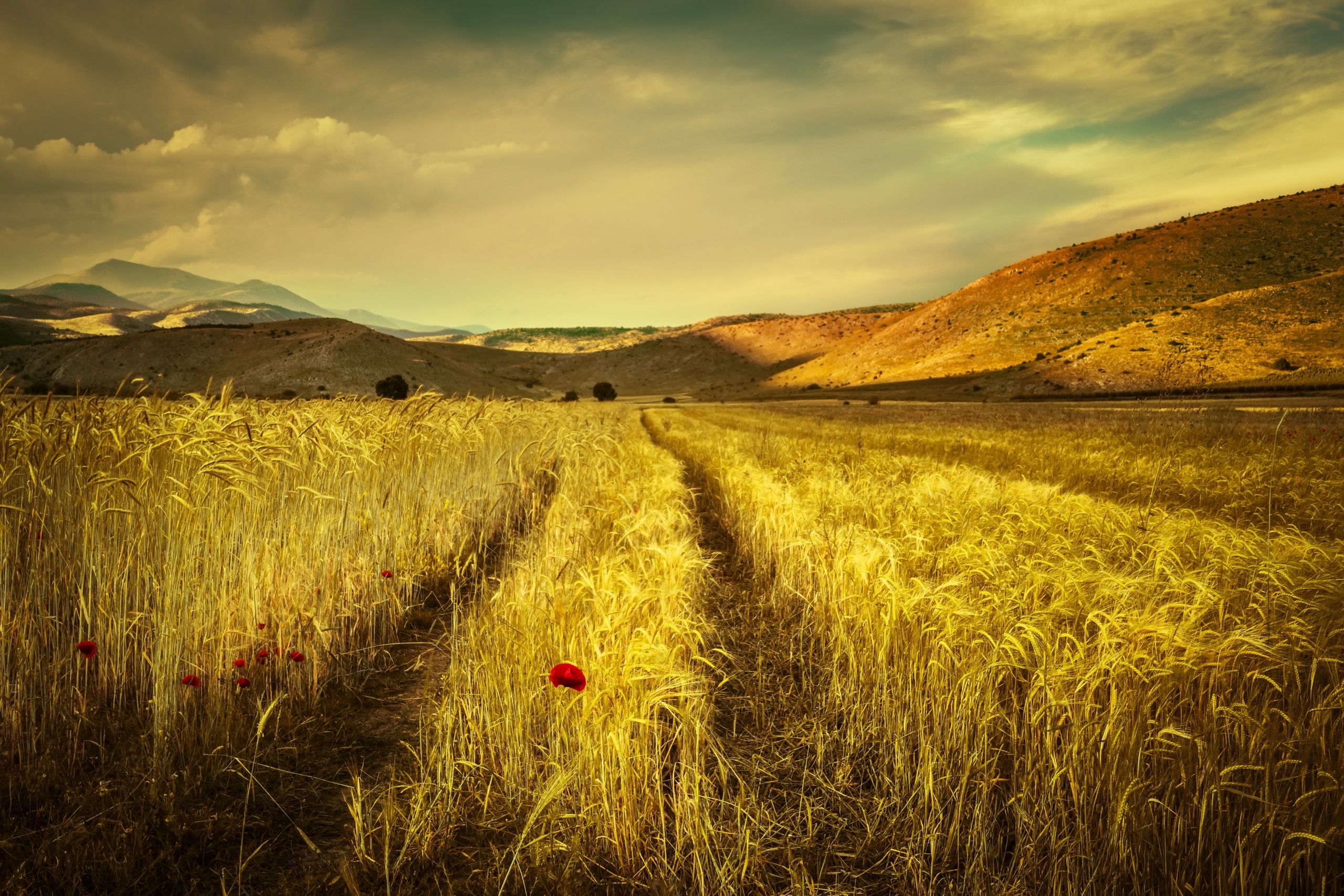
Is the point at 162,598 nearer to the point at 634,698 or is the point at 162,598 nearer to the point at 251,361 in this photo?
the point at 634,698

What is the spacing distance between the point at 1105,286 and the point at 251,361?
106457mm

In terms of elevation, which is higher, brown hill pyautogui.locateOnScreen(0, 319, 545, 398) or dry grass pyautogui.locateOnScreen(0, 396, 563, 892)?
brown hill pyautogui.locateOnScreen(0, 319, 545, 398)

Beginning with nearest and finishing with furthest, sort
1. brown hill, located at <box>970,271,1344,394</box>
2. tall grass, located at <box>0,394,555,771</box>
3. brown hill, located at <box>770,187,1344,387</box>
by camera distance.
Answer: tall grass, located at <box>0,394,555,771</box>
brown hill, located at <box>970,271,1344,394</box>
brown hill, located at <box>770,187,1344,387</box>

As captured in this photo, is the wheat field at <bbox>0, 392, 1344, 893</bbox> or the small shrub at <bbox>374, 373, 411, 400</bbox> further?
the small shrub at <bbox>374, 373, 411, 400</bbox>

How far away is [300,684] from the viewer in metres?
3.37

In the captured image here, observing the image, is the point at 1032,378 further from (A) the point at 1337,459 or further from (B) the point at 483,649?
(B) the point at 483,649

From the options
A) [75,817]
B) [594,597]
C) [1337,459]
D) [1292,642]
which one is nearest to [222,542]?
[75,817]

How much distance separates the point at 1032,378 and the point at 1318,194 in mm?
58681

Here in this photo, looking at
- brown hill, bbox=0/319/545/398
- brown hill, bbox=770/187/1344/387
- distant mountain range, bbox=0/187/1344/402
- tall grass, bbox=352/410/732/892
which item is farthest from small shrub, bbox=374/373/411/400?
brown hill, bbox=770/187/1344/387

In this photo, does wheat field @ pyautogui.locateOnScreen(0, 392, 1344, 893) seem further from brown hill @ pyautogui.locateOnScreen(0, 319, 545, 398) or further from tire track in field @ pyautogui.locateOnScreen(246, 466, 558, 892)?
brown hill @ pyautogui.locateOnScreen(0, 319, 545, 398)

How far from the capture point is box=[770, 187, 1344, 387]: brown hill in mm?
56156

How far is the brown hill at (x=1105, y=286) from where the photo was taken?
56.2m

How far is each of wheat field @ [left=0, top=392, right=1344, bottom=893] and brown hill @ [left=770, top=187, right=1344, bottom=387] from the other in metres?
57.2

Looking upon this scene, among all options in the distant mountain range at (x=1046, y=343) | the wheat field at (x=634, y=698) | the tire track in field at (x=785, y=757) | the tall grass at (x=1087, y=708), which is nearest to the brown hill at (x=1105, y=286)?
Result: the distant mountain range at (x=1046, y=343)
